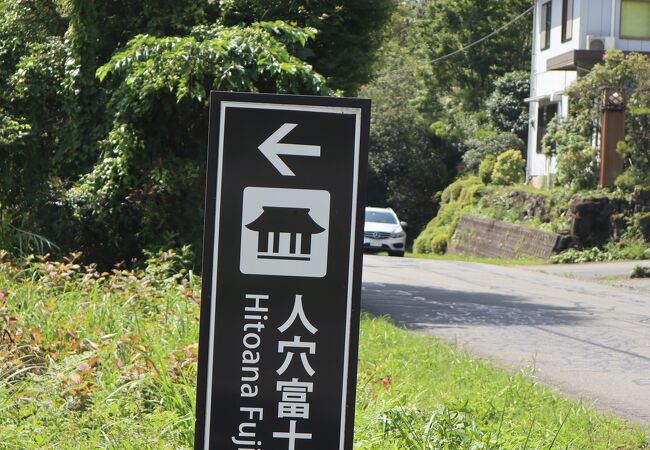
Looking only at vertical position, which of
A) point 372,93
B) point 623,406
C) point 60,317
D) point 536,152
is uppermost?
point 372,93

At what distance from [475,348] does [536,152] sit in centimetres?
2446

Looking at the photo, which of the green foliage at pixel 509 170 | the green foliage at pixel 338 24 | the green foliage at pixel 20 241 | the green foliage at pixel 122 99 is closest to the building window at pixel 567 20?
the green foliage at pixel 509 170

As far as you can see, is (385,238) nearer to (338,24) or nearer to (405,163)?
(405,163)

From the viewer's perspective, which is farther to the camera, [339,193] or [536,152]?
[536,152]

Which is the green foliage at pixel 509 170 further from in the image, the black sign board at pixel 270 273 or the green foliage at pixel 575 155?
the black sign board at pixel 270 273

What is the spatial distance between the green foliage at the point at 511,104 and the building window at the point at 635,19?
10.1 m

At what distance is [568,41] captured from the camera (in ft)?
101

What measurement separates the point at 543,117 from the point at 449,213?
499cm

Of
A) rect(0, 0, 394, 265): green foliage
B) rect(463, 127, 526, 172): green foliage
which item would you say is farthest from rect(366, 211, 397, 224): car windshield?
rect(0, 0, 394, 265): green foliage

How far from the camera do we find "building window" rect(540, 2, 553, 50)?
32844mm

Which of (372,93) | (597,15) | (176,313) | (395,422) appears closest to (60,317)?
(176,313)

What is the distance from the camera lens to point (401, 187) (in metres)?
43.3

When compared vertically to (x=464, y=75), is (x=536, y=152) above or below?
below

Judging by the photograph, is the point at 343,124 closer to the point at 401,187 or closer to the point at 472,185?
the point at 472,185
